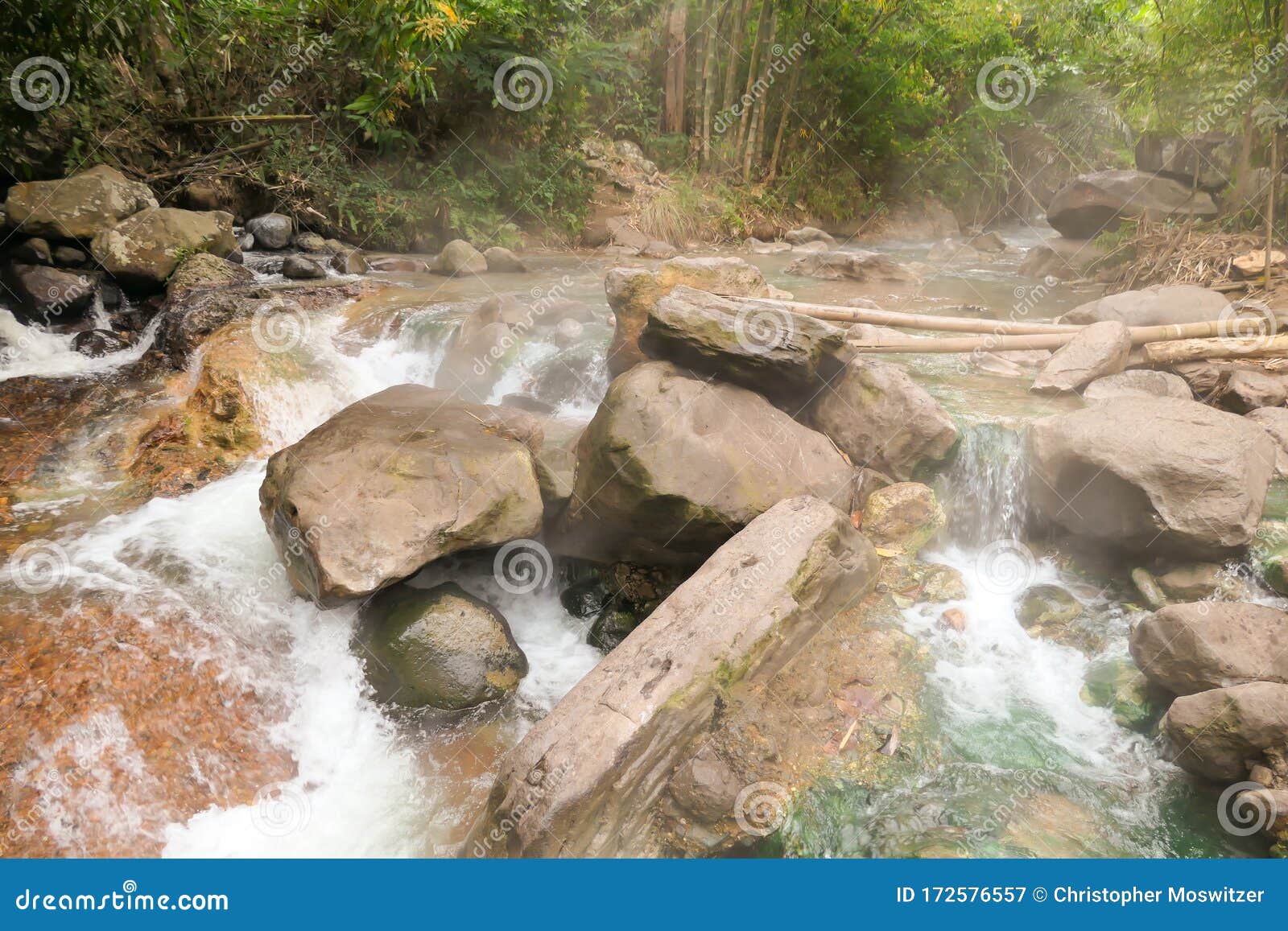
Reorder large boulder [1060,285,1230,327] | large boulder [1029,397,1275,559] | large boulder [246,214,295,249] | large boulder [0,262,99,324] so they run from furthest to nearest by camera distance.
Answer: large boulder [246,214,295,249] < large boulder [0,262,99,324] < large boulder [1060,285,1230,327] < large boulder [1029,397,1275,559]

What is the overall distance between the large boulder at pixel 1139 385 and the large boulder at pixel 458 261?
24.4 ft

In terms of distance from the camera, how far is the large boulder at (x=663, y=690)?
2.90 m

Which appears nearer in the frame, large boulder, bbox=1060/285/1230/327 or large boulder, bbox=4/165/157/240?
large boulder, bbox=1060/285/1230/327

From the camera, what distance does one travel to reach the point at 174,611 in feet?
13.2

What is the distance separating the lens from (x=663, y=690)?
3205 mm

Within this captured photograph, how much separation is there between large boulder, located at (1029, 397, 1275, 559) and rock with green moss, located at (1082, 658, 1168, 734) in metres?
0.87

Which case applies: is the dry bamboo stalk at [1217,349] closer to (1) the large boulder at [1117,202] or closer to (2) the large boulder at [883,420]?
(2) the large boulder at [883,420]

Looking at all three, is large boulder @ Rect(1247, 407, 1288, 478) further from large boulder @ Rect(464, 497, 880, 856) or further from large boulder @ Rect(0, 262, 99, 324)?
large boulder @ Rect(0, 262, 99, 324)

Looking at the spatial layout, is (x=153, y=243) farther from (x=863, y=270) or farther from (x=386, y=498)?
(x=863, y=270)

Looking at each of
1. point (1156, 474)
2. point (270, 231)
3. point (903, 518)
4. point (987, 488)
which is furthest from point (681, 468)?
point (270, 231)

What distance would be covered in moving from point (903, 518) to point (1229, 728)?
6.74 ft

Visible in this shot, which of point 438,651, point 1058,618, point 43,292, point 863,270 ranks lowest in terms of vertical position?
point 438,651

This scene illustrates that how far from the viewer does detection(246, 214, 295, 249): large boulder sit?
31.0 feet

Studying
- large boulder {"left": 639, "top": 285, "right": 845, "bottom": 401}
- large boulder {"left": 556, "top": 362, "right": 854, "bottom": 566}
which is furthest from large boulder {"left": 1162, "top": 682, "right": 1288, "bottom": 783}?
large boulder {"left": 639, "top": 285, "right": 845, "bottom": 401}
